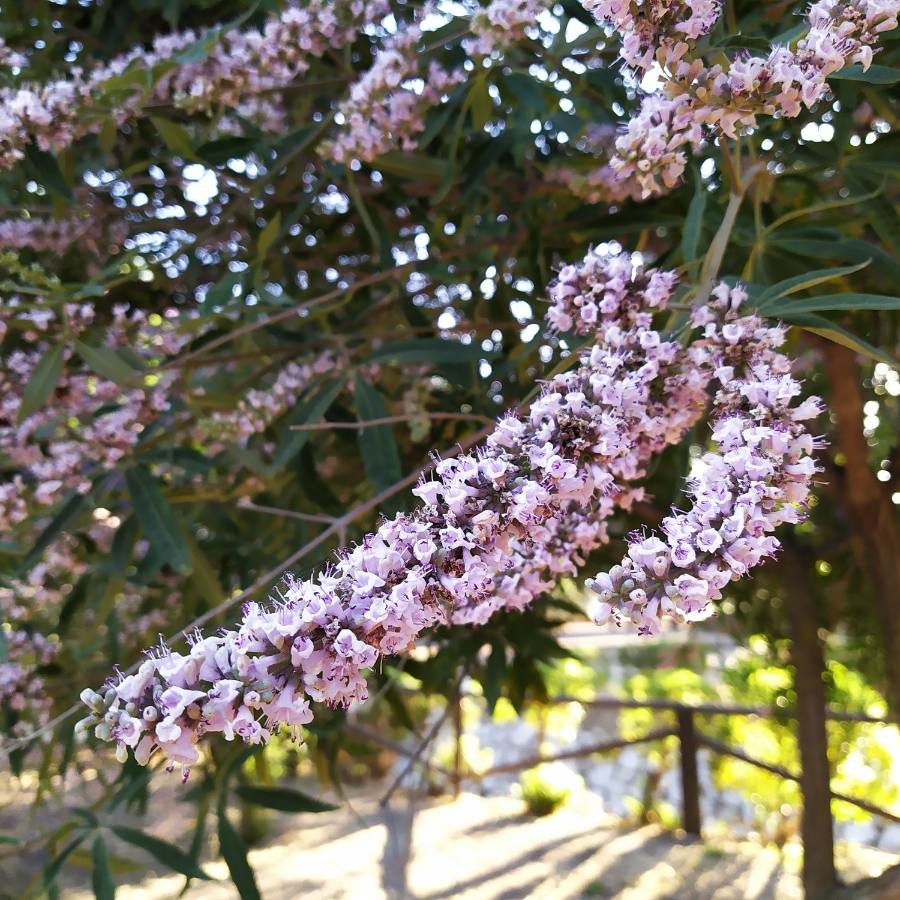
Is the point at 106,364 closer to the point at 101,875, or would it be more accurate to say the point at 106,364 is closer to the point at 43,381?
the point at 43,381

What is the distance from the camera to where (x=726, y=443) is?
2.47 ft

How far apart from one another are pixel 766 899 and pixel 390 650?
11.3 feet

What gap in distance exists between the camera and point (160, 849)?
173 centimetres

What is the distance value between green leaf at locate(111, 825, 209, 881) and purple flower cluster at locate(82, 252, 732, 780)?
1151 millimetres

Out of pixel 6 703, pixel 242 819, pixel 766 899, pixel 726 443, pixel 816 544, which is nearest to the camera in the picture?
pixel 726 443

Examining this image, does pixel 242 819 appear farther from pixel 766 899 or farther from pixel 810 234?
pixel 810 234

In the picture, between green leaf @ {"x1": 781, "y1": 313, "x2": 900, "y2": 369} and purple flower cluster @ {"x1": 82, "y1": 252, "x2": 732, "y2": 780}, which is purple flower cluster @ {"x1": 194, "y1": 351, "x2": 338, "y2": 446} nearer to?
purple flower cluster @ {"x1": 82, "y1": 252, "x2": 732, "y2": 780}

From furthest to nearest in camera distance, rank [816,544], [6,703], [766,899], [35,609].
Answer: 1. [766,899]
2. [816,544]
3. [35,609]
4. [6,703]

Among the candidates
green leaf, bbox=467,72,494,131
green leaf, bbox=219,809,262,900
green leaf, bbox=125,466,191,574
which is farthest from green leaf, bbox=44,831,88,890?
green leaf, bbox=467,72,494,131

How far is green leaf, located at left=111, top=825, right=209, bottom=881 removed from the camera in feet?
5.52

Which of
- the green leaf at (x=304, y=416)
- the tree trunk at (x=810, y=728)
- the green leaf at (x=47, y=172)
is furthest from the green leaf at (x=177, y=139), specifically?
the tree trunk at (x=810, y=728)

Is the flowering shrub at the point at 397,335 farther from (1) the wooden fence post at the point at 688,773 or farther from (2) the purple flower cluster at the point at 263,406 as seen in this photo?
(1) the wooden fence post at the point at 688,773

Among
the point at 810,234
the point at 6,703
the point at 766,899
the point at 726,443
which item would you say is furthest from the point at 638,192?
the point at 766,899

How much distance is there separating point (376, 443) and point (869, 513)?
1.40 meters
